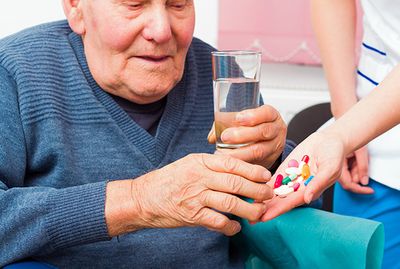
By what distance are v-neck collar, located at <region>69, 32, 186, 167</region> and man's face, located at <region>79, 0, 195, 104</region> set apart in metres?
0.02

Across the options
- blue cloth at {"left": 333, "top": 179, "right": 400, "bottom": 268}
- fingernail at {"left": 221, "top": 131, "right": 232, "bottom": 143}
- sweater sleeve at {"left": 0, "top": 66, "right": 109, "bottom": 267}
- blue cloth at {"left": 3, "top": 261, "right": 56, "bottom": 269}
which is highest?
fingernail at {"left": 221, "top": 131, "right": 232, "bottom": 143}

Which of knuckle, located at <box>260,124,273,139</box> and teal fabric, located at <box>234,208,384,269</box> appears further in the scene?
knuckle, located at <box>260,124,273,139</box>

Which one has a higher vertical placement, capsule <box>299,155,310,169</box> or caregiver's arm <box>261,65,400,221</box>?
caregiver's arm <box>261,65,400,221</box>

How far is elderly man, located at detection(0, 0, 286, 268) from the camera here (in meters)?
1.44

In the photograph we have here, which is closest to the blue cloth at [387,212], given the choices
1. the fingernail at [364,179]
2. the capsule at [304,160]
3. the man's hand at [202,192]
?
the fingernail at [364,179]

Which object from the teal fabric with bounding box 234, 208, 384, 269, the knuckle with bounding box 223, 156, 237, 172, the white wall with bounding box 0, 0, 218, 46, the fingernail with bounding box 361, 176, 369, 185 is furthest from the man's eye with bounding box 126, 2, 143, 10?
the white wall with bounding box 0, 0, 218, 46

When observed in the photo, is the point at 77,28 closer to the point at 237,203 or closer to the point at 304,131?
the point at 237,203

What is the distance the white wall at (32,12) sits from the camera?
2605 mm

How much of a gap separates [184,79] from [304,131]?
48 cm

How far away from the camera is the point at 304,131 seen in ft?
7.15

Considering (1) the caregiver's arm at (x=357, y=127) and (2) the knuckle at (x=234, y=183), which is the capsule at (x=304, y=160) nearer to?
(1) the caregiver's arm at (x=357, y=127)

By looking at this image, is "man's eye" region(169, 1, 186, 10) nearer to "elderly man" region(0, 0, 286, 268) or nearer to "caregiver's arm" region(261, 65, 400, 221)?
"elderly man" region(0, 0, 286, 268)

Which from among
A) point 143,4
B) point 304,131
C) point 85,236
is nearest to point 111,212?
point 85,236

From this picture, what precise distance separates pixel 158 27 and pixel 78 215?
0.45m
